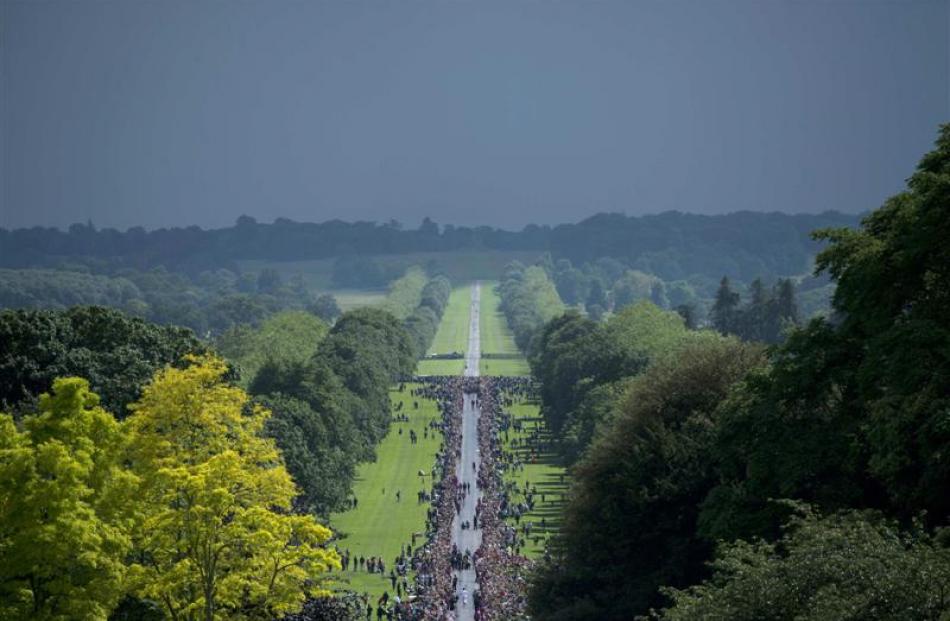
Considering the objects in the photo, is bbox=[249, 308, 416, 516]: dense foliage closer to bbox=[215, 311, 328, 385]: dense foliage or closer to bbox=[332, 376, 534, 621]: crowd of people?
bbox=[215, 311, 328, 385]: dense foliage

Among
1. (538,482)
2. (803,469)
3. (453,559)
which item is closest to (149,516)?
(803,469)

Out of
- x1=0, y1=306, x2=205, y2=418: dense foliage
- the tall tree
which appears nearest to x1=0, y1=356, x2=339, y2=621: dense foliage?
x1=0, y1=306, x2=205, y2=418: dense foliage

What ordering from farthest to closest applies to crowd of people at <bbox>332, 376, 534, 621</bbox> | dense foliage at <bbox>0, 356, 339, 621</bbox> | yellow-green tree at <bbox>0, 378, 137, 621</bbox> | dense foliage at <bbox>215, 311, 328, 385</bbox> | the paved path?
dense foliage at <bbox>215, 311, 328, 385</bbox>, the paved path, crowd of people at <bbox>332, 376, 534, 621</bbox>, dense foliage at <bbox>0, 356, 339, 621</bbox>, yellow-green tree at <bbox>0, 378, 137, 621</bbox>

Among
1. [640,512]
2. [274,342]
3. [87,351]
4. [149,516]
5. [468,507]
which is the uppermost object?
[87,351]

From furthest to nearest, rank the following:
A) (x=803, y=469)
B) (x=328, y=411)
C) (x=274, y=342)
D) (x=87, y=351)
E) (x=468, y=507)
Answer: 1. (x=274, y=342)
2. (x=328, y=411)
3. (x=468, y=507)
4. (x=87, y=351)
5. (x=803, y=469)

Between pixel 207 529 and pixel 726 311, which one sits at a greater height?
pixel 207 529

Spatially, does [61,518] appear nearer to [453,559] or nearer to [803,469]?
[803,469]

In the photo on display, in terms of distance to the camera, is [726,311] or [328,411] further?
[726,311]
